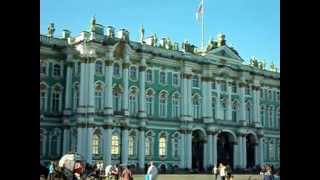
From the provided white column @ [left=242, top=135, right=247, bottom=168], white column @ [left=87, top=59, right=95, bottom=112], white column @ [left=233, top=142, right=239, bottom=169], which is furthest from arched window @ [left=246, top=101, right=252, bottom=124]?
white column @ [left=87, top=59, right=95, bottom=112]

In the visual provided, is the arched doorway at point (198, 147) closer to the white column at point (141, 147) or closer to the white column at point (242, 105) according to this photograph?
the white column at point (242, 105)

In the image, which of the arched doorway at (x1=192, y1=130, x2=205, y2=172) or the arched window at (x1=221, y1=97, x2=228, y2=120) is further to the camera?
the arched window at (x1=221, y1=97, x2=228, y2=120)

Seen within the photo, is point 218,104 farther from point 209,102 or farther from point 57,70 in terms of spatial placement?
point 57,70

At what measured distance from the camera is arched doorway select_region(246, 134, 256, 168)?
1894 inches

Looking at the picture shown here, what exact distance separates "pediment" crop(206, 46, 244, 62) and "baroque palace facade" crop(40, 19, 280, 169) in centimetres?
9

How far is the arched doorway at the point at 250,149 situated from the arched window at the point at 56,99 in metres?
18.0

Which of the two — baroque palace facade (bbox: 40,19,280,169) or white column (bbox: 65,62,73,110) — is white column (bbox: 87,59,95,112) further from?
white column (bbox: 65,62,73,110)

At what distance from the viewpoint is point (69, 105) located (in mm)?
37438

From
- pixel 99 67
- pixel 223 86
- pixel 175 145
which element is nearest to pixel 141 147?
pixel 175 145
